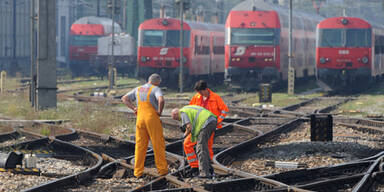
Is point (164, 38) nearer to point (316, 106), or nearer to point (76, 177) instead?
point (316, 106)

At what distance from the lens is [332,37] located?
26141 mm

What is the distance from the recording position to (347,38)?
25969 mm

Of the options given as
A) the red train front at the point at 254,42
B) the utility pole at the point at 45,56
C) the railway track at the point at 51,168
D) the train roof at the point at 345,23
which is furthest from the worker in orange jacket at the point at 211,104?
the train roof at the point at 345,23

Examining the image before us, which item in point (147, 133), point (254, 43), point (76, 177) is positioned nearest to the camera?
point (76, 177)

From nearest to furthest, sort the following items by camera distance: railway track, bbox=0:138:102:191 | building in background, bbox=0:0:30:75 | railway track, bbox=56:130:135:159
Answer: railway track, bbox=0:138:102:191 < railway track, bbox=56:130:135:159 < building in background, bbox=0:0:30:75

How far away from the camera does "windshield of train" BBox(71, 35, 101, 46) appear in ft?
135

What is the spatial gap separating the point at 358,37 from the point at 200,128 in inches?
727

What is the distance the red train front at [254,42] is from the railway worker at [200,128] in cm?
1806

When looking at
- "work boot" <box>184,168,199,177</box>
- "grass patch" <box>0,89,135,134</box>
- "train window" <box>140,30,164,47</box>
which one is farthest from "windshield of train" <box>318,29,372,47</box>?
"work boot" <box>184,168,199,177</box>

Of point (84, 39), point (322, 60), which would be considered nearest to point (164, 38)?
point (322, 60)

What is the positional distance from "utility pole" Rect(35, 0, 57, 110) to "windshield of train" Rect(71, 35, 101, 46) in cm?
2341

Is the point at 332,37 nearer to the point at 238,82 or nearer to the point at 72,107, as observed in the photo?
the point at 238,82

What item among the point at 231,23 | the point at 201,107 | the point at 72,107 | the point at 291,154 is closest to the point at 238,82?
the point at 231,23

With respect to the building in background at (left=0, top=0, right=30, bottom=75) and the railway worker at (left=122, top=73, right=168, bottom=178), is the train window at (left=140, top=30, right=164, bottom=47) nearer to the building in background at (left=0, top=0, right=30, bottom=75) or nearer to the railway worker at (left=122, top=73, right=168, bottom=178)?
the building in background at (left=0, top=0, right=30, bottom=75)
